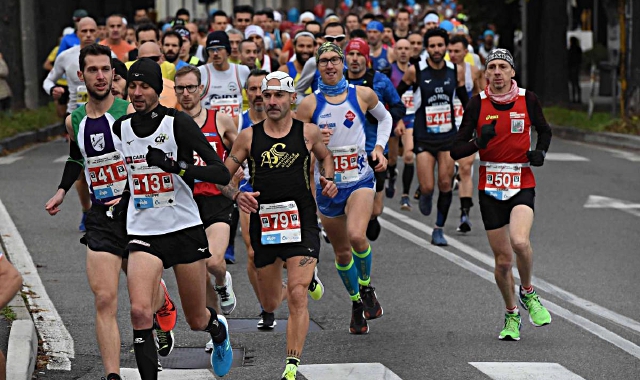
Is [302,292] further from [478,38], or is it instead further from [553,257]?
[478,38]

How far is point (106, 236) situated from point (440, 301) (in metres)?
3.70

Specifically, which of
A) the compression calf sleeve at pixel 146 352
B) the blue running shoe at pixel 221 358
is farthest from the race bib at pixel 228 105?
the compression calf sleeve at pixel 146 352

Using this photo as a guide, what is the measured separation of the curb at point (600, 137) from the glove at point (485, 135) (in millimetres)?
14299

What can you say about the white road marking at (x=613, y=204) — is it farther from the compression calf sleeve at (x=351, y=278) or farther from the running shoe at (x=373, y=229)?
the compression calf sleeve at (x=351, y=278)

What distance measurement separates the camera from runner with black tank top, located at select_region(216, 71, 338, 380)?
28.3 ft

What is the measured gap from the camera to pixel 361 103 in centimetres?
1027

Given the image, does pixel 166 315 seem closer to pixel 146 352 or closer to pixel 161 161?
pixel 146 352

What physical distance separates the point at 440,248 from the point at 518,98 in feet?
13.5

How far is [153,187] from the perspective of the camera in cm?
770

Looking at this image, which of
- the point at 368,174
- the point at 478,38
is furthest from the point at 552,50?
the point at 368,174

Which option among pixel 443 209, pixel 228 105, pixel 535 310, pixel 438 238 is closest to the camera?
pixel 535 310

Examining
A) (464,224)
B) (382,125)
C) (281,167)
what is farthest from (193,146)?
(464,224)

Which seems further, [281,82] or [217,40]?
[217,40]

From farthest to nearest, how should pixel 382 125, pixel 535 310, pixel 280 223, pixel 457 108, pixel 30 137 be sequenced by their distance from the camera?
1. pixel 30 137
2. pixel 457 108
3. pixel 382 125
4. pixel 535 310
5. pixel 280 223
